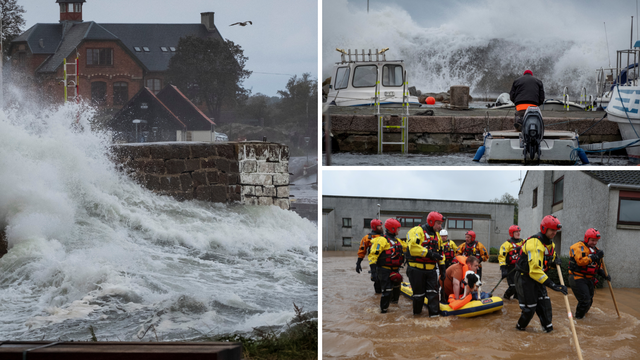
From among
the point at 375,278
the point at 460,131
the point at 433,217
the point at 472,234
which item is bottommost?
the point at 375,278

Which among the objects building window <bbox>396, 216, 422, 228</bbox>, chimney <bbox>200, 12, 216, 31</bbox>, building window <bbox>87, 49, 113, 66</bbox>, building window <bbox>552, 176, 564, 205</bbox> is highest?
chimney <bbox>200, 12, 216, 31</bbox>

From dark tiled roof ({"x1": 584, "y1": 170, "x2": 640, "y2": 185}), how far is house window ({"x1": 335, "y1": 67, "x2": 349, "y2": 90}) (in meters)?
4.39

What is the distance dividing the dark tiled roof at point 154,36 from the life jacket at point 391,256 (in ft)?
8.47

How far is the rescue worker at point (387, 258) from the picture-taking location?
3776mm

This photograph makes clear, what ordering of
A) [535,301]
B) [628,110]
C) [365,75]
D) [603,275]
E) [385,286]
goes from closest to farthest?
[535,301], [603,275], [385,286], [628,110], [365,75]

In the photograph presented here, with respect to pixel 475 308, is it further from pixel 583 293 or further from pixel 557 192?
pixel 557 192

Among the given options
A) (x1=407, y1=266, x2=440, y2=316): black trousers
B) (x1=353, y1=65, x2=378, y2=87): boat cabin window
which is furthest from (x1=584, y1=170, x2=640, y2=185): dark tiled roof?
(x1=353, y1=65, x2=378, y2=87): boat cabin window

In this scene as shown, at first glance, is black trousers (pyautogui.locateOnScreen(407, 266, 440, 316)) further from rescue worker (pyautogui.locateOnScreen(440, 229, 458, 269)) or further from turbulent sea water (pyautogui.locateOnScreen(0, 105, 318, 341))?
turbulent sea water (pyautogui.locateOnScreen(0, 105, 318, 341))

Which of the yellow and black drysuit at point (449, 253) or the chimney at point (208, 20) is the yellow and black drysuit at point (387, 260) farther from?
the chimney at point (208, 20)

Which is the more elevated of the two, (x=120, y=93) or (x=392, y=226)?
(x=120, y=93)

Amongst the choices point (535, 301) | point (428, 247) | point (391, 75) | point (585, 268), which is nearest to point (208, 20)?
point (428, 247)

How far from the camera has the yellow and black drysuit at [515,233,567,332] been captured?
3266mm

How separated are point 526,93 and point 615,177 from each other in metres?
1.07

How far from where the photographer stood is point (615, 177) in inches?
138
